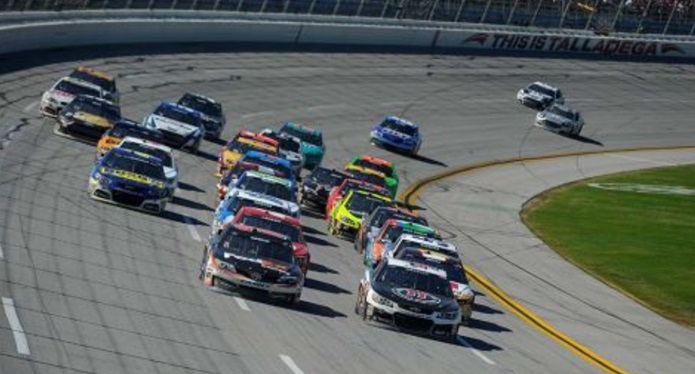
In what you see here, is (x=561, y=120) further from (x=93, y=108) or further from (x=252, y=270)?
(x=252, y=270)

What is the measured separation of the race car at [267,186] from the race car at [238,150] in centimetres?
480

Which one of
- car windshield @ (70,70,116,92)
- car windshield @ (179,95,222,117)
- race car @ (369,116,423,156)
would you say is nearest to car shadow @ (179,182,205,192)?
car windshield @ (70,70,116,92)

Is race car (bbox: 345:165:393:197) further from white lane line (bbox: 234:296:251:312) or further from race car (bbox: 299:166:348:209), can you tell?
white lane line (bbox: 234:296:251:312)

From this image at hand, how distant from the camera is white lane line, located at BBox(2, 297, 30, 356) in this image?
2018 centimetres

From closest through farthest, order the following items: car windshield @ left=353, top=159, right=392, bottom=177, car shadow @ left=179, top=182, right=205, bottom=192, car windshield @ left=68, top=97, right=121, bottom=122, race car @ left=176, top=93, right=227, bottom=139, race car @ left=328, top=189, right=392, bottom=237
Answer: race car @ left=328, top=189, right=392, bottom=237
car shadow @ left=179, top=182, right=205, bottom=192
car windshield @ left=68, top=97, right=121, bottom=122
car windshield @ left=353, top=159, right=392, bottom=177
race car @ left=176, top=93, right=227, bottom=139

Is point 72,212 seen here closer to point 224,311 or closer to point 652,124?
point 224,311

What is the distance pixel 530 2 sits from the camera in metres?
88.8

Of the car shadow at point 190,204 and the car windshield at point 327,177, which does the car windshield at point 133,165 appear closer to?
the car shadow at point 190,204

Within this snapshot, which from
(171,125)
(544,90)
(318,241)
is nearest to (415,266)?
(318,241)

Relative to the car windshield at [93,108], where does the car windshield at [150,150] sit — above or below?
above

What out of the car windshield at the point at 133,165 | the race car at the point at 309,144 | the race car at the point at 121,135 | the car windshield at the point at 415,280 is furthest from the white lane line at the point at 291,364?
the race car at the point at 309,144

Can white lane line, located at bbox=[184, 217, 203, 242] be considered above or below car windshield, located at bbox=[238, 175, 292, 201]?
below

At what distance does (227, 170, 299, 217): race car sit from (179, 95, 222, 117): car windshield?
1485cm

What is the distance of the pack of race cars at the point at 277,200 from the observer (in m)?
28.3
